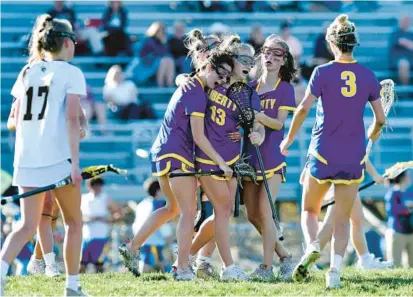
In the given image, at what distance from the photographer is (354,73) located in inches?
327

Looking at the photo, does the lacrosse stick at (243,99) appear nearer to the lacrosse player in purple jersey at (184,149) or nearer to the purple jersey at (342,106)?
the lacrosse player in purple jersey at (184,149)

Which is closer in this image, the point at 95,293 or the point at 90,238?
the point at 95,293

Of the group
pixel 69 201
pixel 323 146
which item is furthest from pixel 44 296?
pixel 323 146

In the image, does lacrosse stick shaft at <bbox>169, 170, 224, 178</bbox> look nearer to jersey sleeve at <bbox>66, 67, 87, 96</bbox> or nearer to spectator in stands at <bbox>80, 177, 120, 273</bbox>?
jersey sleeve at <bbox>66, 67, 87, 96</bbox>

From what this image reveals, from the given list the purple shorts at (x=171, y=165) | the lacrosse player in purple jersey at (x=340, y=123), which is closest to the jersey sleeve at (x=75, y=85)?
the purple shorts at (x=171, y=165)

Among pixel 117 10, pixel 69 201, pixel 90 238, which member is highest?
pixel 117 10

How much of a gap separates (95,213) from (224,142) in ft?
19.1

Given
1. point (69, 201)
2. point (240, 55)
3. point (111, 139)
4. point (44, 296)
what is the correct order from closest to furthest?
point (69, 201) → point (44, 296) → point (240, 55) → point (111, 139)

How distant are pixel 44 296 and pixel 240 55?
2326 millimetres

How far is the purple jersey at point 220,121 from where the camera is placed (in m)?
8.80

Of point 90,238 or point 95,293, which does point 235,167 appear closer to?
point 95,293

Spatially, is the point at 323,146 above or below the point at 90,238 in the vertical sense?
above

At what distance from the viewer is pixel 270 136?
9289 mm

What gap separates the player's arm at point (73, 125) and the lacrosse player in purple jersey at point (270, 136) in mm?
2122
